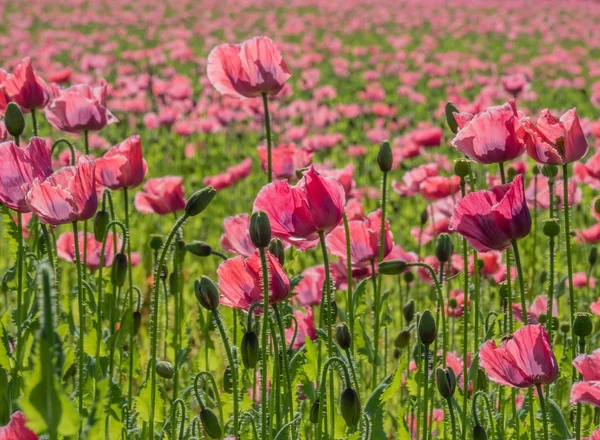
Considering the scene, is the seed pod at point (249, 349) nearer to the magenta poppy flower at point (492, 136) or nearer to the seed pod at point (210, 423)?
the seed pod at point (210, 423)

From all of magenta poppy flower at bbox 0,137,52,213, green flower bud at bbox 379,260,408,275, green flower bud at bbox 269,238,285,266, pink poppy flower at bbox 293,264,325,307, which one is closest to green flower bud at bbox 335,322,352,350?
green flower bud at bbox 379,260,408,275

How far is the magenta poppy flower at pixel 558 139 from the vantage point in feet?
6.22

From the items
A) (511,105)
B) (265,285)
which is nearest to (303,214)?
(265,285)

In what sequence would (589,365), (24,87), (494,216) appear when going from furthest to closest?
(24,87) → (494,216) → (589,365)

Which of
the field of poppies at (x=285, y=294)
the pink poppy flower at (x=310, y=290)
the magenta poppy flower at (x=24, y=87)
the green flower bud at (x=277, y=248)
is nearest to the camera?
the field of poppies at (x=285, y=294)

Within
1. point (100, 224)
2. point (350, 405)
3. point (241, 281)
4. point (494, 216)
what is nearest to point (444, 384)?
point (350, 405)

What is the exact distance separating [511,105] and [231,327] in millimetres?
1079

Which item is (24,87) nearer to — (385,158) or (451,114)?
(385,158)

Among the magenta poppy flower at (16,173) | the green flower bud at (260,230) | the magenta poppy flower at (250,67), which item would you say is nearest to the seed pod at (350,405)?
the green flower bud at (260,230)

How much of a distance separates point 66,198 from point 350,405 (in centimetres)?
69

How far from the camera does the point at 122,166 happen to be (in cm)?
228

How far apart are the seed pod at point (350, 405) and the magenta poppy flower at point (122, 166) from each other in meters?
0.92

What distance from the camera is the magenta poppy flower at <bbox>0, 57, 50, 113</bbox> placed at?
8.40 feet

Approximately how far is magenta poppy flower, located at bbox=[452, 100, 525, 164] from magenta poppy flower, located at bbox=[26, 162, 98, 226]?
2.54 ft
